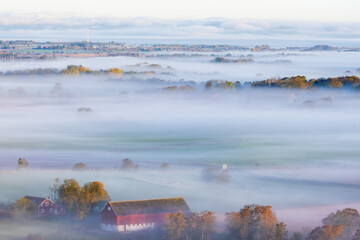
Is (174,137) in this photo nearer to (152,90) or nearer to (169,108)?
(169,108)

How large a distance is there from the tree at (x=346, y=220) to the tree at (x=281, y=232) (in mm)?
2102

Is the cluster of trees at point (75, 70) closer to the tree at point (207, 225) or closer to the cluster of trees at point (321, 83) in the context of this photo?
the cluster of trees at point (321, 83)

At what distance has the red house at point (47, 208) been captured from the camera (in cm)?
3366

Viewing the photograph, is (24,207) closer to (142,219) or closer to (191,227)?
(142,219)

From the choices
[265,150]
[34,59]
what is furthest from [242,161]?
[34,59]

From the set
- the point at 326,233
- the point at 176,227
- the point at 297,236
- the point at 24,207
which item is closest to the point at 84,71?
the point at 24,207

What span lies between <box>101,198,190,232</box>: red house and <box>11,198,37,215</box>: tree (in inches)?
133

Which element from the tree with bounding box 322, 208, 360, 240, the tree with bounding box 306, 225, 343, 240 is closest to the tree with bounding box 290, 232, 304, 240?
the tree with bounding box 306, 225, 343, 240

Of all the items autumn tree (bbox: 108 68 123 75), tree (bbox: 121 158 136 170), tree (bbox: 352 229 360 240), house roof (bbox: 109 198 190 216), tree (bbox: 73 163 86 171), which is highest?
tree (bbox: 352 229 360 240)

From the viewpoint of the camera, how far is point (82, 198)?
3350 cm

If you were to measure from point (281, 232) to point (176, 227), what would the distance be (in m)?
4.01

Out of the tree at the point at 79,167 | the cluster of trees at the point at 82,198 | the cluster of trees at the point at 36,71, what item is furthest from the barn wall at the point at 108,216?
the cluster of trees at the point at 36,71

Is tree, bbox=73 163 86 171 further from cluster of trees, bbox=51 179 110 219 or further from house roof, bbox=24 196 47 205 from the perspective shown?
house roof, bbox=24 196 47 205

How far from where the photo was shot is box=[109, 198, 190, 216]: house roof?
31.9 metres
